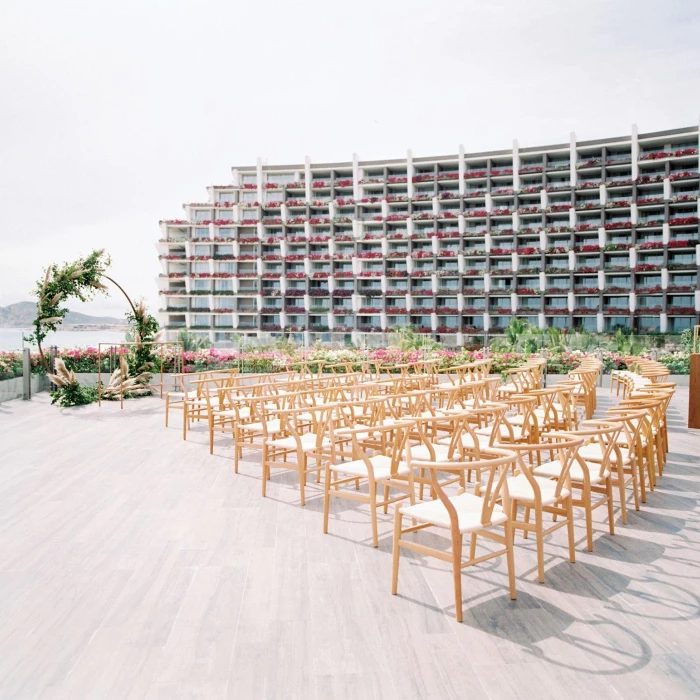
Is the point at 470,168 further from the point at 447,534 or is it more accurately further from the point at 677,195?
the point at 447,534

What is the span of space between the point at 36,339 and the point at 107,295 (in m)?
1.93

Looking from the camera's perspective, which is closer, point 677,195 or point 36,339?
point 36,339

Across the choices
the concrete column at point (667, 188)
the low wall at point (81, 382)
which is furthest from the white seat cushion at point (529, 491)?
Result: the concrete column at point (667, 188)

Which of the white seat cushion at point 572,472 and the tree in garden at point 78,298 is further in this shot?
the tree in garden at point 78,298

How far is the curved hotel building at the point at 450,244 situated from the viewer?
51469 millimetres

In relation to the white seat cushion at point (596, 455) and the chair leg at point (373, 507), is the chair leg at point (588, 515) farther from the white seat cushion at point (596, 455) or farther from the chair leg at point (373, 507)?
the chair leg at point (373, 507)

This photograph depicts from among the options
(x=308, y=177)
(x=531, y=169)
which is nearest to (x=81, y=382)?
(x=531, y=169)

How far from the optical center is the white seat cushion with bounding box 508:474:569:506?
3828 mm

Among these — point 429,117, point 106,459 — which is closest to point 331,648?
point 106,459

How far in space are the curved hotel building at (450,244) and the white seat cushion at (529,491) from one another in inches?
2002

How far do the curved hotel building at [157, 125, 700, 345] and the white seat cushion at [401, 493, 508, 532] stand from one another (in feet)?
169

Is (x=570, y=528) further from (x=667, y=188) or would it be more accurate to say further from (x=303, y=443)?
(x=667, y=188)

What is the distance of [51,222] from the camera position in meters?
198

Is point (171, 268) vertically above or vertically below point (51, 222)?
below
